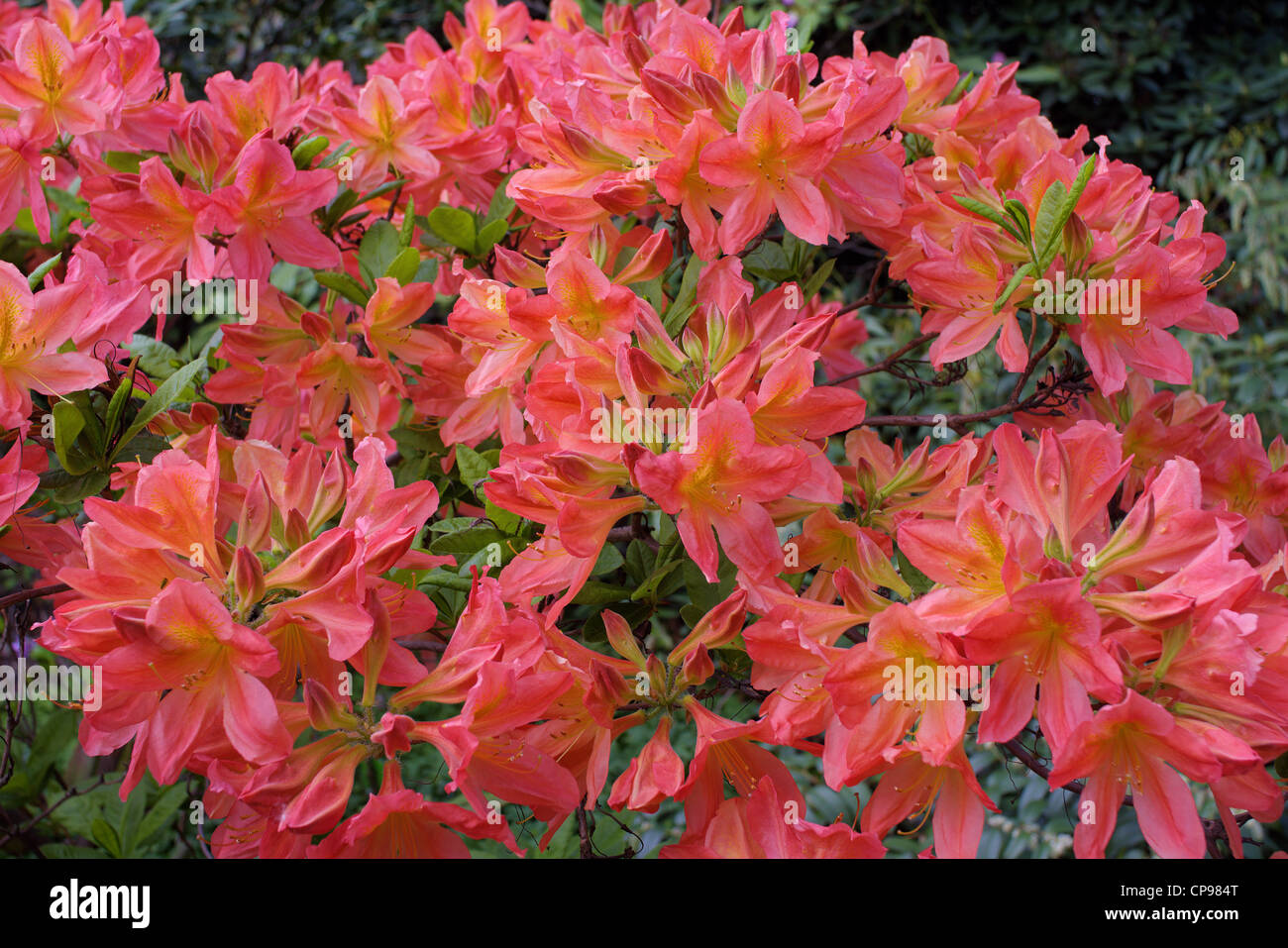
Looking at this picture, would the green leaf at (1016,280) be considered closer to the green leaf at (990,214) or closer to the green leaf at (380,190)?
the green leaf at (990,214)

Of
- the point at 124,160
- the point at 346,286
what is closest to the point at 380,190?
the point at 346,286

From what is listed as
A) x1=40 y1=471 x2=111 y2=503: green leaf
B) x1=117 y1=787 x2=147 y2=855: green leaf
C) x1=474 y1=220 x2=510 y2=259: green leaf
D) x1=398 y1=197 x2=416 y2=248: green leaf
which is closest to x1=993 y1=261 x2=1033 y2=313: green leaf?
x1=474 y1=220 x2=510 y2=259: green leaf

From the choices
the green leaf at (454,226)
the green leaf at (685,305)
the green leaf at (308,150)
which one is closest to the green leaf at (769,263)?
the green leaf at (685,305)

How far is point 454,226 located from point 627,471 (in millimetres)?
667

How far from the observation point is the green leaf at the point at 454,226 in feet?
5.03

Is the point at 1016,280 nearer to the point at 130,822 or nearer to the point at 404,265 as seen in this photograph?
the point at 404,265

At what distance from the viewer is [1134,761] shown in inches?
36.7

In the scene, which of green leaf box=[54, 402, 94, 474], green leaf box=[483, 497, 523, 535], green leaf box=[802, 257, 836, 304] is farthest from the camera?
green leaf box=[802, 257, 836, 304]

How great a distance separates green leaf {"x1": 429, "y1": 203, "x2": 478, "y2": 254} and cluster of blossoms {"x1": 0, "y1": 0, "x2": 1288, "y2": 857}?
0.01 m

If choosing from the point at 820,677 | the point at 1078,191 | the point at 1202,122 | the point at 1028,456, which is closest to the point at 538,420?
the point at 820,677

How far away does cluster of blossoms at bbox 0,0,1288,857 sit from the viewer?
0.95 metres

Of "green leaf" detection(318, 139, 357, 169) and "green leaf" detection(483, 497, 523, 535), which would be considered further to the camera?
"green leaf" detection(318, 139, 357, 169)

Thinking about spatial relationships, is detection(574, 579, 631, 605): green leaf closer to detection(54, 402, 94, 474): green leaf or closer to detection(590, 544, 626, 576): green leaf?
detection(590, 544, 626, 576): green leaf

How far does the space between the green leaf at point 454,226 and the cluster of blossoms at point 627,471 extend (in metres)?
0.01
